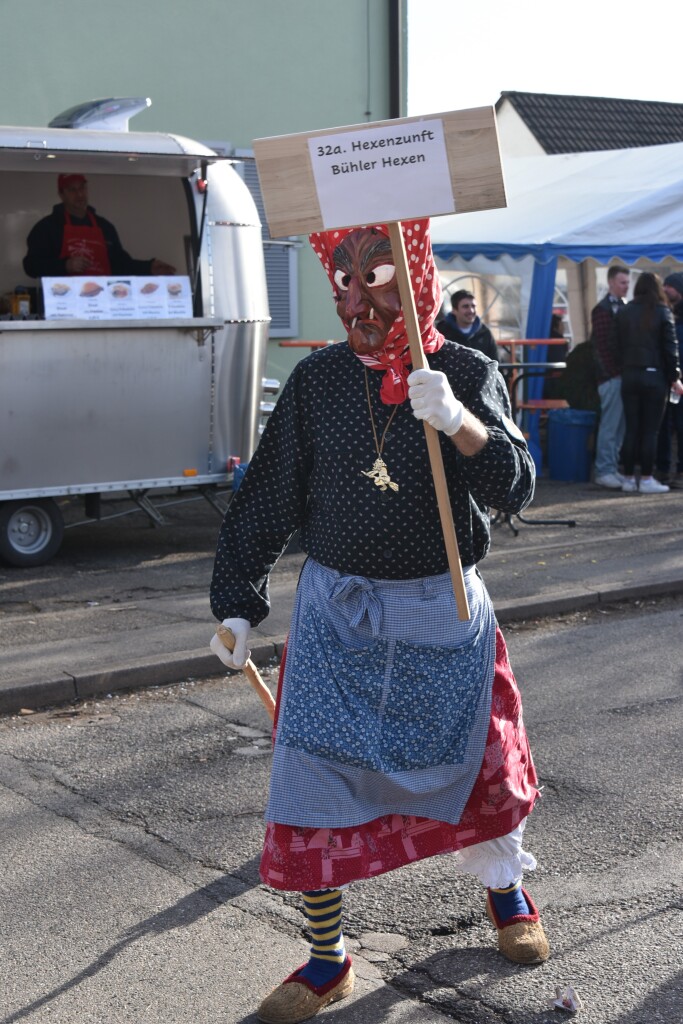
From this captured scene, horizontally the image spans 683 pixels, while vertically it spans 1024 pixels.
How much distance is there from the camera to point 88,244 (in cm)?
1025

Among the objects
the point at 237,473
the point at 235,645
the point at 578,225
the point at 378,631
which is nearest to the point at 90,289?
the point at 237,473

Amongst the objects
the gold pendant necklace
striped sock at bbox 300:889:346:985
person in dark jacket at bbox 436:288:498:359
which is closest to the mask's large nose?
the gold pendant necklace

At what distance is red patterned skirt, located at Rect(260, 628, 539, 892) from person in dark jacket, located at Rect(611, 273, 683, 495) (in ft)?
31.8

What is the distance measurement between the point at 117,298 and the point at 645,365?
218 inches

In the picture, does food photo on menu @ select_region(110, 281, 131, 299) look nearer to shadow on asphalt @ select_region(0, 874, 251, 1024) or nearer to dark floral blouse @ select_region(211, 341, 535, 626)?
shadow on asphalt @ select_region(0, 874, 251, 1024)

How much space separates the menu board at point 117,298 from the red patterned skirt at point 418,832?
6282 millimetres

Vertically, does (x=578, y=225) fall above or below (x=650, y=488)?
above

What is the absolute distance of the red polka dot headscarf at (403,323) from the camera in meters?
3.33

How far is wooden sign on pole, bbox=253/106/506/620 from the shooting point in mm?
3227

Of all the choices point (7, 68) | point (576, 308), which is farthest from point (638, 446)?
point (7, 68)

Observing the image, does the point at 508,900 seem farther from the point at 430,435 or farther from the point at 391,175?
the point at 391,175

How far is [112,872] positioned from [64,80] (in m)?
9.45

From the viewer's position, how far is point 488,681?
350 centimetres

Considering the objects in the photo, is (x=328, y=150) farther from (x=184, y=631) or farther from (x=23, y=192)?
(x=23, y=192)
